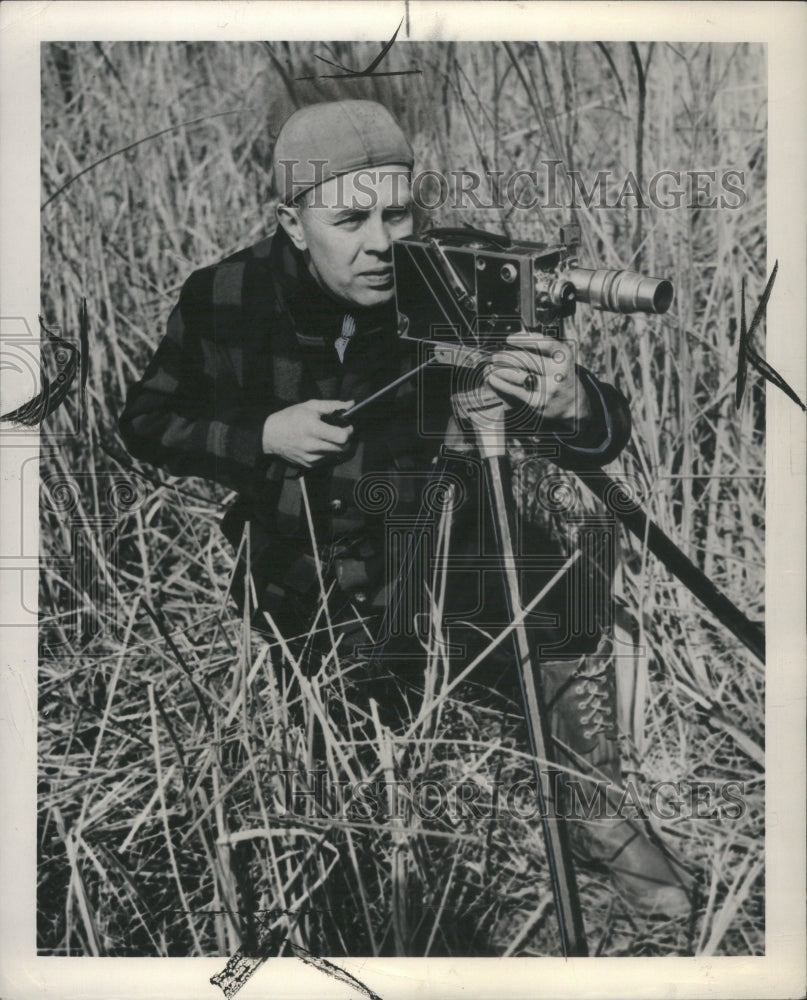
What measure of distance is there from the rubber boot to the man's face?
61 centimetres

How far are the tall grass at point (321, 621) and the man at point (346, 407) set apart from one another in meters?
0.04

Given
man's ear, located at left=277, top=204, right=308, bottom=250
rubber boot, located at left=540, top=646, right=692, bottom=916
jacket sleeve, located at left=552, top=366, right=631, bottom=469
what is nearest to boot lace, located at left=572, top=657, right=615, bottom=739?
rubber boot, located at left=540, top=646, right=692, bottom=916

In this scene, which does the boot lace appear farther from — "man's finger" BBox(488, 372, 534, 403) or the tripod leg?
"man's finger" BBox(488, 372, 534, 403)

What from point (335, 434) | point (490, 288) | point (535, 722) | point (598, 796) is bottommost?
point (598, 796)

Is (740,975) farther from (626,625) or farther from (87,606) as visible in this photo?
(87,606)

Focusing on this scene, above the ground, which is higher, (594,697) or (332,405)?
(332,405)

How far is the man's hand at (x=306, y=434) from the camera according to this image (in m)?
1.42

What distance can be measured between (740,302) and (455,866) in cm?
92

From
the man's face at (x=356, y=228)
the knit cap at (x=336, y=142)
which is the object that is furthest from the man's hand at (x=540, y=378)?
the knit cap at (x=336, y=142)

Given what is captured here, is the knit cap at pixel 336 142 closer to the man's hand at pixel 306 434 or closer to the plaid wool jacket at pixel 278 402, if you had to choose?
the plaid wool jacket at pixel 278 402

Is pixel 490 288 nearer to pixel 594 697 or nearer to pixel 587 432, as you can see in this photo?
pixel 587 432

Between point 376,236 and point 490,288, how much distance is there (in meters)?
0.18

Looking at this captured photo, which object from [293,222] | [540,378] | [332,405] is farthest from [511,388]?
[293,222]

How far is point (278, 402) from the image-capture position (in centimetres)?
143
